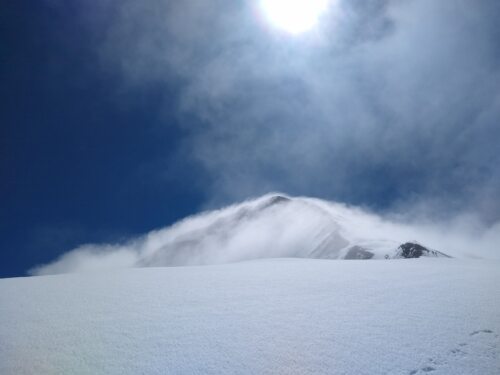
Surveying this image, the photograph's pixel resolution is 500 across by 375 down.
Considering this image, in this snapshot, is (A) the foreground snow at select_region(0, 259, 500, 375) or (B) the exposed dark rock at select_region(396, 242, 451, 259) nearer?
(A) the foreground snow at select_region(0, 259, 500, 375)

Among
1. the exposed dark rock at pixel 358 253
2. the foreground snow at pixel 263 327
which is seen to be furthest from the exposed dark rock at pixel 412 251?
the foreground snow at pixel 263 327

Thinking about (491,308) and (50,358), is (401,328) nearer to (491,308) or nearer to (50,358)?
(491,308)

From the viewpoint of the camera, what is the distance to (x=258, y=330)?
5.54m

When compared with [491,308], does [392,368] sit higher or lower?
lower

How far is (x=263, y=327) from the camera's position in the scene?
18.6 feet

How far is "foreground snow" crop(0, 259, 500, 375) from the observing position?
4.52 m

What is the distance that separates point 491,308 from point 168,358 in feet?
18.9

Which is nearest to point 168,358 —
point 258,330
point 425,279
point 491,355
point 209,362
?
point 209,362

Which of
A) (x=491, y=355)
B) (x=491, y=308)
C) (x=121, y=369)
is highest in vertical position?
(x=491, y=308)

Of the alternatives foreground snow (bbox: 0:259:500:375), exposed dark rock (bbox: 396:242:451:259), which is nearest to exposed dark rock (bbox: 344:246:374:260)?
exposed dark rock (bbox: 396:242:451:259)

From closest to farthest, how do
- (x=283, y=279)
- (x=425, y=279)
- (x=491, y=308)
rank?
(x=491, y=308) → (x=425, y=279) → (x=283, y=279)

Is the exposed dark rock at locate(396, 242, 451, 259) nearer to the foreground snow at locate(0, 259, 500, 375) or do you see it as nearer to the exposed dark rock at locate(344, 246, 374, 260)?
the exposed dark rock at locate(344, 246, 374, 260)

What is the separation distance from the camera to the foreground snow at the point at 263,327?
4.52 metres

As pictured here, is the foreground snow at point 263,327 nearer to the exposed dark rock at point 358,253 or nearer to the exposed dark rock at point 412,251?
the exposed dark rock at point 412,251
